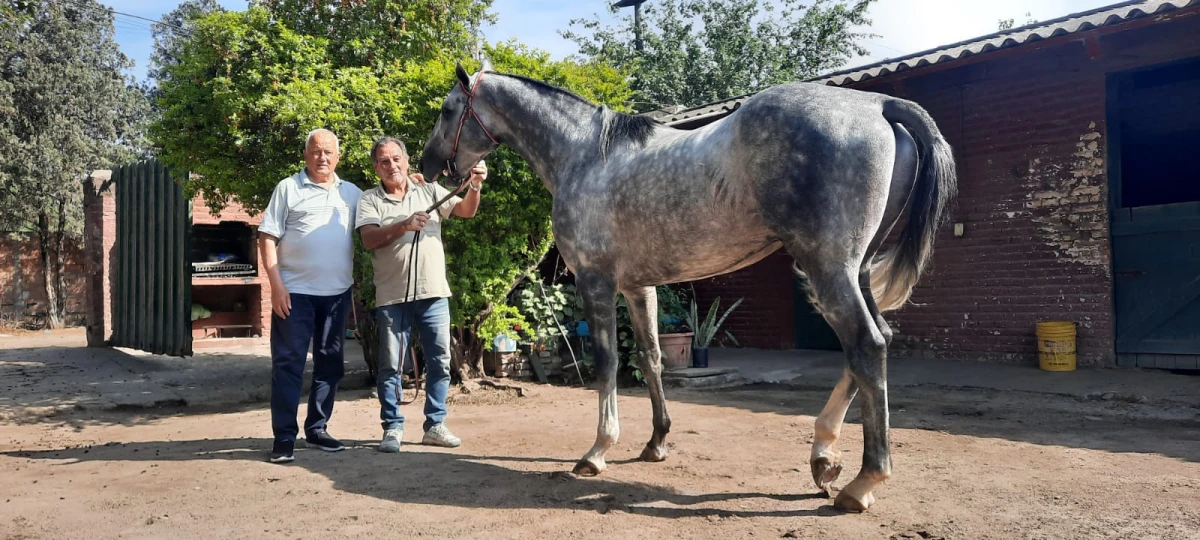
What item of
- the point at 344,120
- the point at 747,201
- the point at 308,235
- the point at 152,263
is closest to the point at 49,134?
the point at 152,263

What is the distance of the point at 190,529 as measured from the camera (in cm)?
299

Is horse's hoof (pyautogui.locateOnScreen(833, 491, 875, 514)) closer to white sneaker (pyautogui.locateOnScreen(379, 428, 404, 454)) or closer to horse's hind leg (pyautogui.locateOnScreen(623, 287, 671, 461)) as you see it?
horse's hind leg (pyautogui.locateOnScreen(623, 287, 671, 461))

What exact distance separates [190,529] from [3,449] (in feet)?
9.83

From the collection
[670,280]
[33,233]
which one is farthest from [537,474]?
[33,233]

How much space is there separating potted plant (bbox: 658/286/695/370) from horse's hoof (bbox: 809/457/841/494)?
4.43 metres

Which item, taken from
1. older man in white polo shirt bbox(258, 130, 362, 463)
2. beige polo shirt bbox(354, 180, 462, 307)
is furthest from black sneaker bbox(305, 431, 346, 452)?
beige polo shirt bbox(354, 180, 462, 307)

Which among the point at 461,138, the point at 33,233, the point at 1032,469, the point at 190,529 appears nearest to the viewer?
the point at 190,529

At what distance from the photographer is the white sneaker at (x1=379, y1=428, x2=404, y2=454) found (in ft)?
14.7

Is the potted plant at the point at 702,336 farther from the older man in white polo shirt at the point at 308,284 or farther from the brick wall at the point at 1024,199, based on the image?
the older man in white polo shirt at the point at 308,284

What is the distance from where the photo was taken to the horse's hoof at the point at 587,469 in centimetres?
379

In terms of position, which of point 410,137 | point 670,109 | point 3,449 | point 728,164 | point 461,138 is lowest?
point 3,449

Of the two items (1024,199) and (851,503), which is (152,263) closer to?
(851,503)

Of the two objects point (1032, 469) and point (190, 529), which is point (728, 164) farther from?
point (190, 529)

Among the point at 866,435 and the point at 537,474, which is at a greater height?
the point at 866,435
